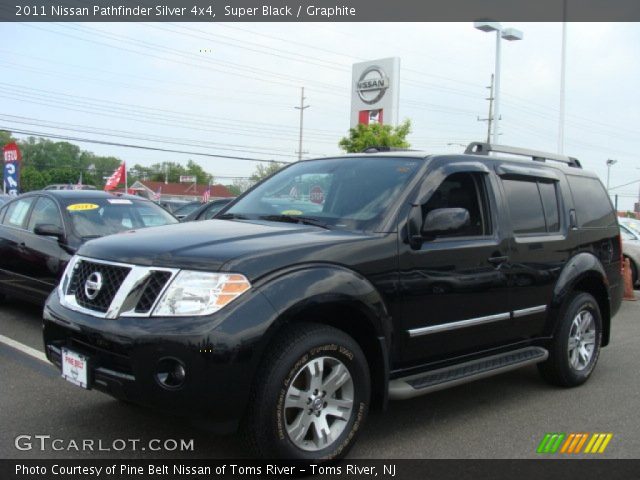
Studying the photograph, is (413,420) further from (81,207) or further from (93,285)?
(81,207)

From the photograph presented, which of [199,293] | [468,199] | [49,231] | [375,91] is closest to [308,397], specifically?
[199,293]

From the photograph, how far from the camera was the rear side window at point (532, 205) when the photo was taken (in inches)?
199

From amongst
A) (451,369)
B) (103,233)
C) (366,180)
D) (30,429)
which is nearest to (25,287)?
(103,233)

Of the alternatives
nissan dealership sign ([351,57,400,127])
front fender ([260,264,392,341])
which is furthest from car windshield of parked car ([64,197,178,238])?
nissan dealership sign ([351,57,400,127])

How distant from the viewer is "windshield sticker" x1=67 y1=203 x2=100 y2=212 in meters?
7.36

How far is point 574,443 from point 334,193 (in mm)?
2320

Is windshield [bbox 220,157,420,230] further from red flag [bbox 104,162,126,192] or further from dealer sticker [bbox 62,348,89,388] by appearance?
red flag [bbox 104,162,126,192]

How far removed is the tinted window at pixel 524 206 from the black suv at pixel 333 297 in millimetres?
17

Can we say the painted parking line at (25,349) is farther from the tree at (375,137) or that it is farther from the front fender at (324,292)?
the tree at (375,137)

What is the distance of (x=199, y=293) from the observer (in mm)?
3309

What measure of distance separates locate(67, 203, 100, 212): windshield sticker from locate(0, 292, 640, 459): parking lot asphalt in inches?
74.8

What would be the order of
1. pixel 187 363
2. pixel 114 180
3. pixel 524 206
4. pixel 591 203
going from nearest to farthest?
pixel 187 363, pixel 524 206, pixel 591 203, pixel 114 180

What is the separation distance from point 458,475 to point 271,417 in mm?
1191

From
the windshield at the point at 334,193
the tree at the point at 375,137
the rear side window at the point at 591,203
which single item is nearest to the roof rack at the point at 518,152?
the rear side window at the point at 591,203
